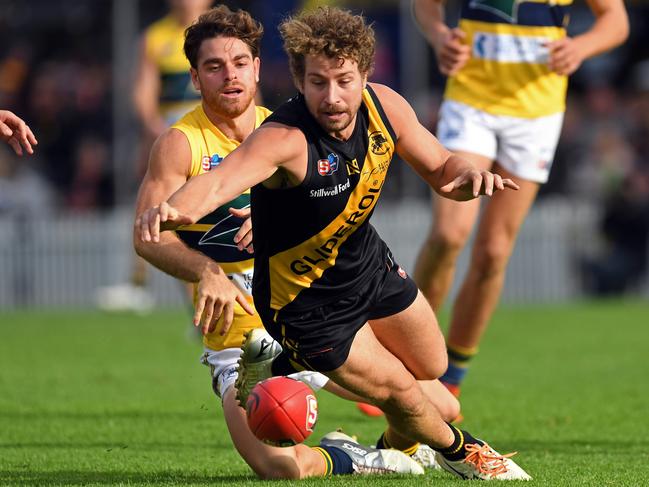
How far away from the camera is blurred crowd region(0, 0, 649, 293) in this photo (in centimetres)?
1772

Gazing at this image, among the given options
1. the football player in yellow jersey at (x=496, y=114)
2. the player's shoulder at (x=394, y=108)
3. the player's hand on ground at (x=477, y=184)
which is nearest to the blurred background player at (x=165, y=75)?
the football player in yellow jersey at (x=496, y=114)

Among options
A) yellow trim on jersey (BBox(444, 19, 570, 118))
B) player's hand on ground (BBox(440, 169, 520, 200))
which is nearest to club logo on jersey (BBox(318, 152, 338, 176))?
player's hand on ground (BBox(440, 169, 520, 200))

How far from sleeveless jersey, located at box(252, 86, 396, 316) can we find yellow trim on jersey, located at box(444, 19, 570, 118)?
2.55 meters

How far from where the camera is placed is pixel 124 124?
20.8 metres

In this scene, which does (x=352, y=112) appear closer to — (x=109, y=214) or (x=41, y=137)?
(x=109, y=214)

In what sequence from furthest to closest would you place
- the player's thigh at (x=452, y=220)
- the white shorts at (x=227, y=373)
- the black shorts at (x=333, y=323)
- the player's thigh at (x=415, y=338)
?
the player's thigh at (x=452, y=220) < the white shorts at (x=227, y=373) < the player's thigh at (x=415, y=338) < the black shorts at (x=333, y=323)

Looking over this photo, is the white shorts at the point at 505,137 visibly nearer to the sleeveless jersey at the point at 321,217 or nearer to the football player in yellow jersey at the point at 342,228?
the football player in yellow jersey at the point at 342,228

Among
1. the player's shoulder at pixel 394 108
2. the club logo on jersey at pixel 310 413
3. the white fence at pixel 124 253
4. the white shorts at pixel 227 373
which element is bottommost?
the white fence at pixel 124 253

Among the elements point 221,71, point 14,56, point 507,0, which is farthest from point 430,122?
point 221,71

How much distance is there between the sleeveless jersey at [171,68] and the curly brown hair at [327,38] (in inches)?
249

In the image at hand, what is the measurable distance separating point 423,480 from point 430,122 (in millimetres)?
13292

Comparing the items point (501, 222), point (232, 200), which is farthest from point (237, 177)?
point (501, 222)

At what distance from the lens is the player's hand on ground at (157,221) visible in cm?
456

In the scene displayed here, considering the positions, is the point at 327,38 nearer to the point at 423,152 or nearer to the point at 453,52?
the point at 423,152
